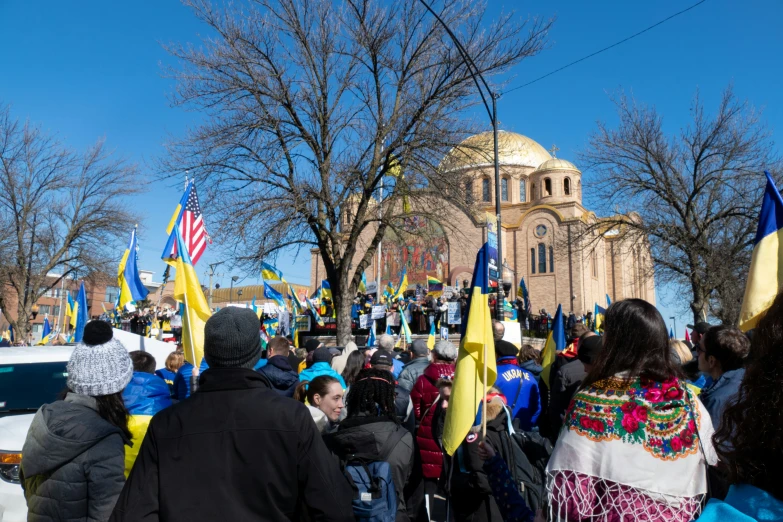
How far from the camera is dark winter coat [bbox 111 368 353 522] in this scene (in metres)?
2.16

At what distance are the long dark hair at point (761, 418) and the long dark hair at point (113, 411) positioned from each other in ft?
9.05

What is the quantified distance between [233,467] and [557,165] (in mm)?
51729

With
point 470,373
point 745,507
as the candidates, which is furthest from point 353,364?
point 745,507

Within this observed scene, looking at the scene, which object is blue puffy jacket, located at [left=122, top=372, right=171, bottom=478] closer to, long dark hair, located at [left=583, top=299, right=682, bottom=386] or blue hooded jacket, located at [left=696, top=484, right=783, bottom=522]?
long dark hair, located at [left=583, top=299, right=682, bottom=386]

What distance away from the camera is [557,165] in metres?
51.2

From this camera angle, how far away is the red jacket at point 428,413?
17.0 feet

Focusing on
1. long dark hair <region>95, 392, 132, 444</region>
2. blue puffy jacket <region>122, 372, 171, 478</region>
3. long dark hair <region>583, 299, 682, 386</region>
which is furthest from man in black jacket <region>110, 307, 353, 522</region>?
blue puffy jacket <region>122, 372, 171, 478</region>

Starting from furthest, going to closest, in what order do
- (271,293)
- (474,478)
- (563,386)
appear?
1. (271,293)
2. (563,386)
3. (474,478)

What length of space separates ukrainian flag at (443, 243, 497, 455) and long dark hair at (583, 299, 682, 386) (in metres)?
1.55

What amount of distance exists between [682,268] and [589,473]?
19970 millimetres

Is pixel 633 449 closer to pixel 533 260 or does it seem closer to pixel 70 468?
pixel 70 468

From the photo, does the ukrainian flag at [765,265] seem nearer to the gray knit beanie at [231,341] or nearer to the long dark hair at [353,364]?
the long dark hair at [353,364]

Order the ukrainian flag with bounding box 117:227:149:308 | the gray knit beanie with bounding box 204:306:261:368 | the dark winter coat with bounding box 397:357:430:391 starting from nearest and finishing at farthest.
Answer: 1. the gray knit beanie with bounding box 204:306:261:368
2. the dark winter coat with bounding box 397:357:430:391
3. the ukrainian flag with bounding box 117:227:149:308

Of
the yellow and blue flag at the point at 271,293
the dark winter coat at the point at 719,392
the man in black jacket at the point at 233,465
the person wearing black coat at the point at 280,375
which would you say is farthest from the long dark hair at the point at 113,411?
the yellow and blue flag at the point at 271,293
